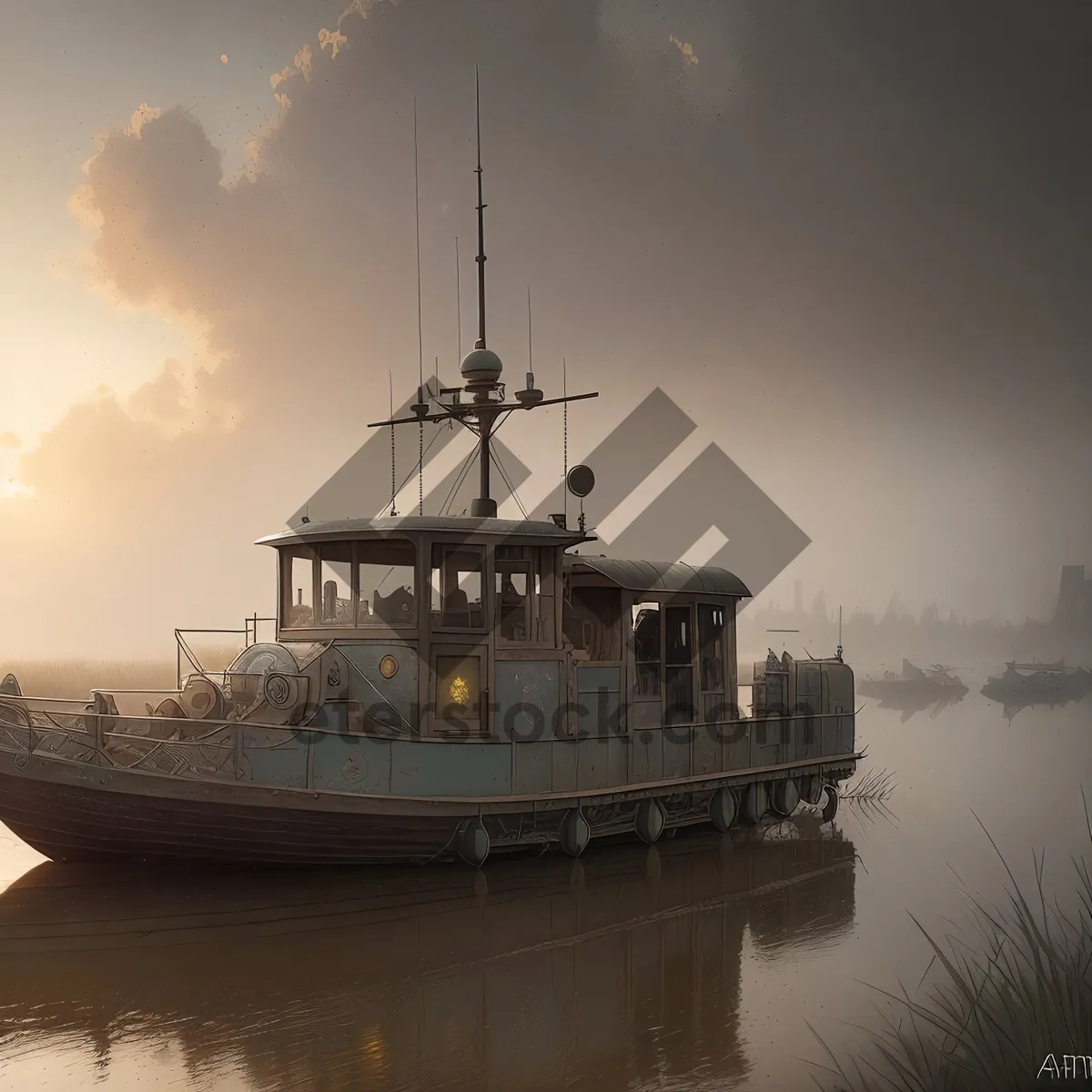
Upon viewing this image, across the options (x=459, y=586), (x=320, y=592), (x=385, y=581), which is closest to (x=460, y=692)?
(x=459, y=586)

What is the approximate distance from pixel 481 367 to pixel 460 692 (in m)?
5.38

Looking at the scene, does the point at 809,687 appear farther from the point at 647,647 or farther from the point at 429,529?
the point at 429,529

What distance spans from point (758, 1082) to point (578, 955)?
11.5 ft

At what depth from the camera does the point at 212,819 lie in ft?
42.8

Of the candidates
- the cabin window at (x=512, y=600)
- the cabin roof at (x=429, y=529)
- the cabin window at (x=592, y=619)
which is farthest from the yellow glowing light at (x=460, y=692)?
the cabin window at (x=592, y=619)

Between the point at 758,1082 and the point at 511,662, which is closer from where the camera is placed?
the point at 758,1082

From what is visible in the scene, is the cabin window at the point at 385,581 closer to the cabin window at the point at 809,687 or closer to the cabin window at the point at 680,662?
the cabin window at the point at 680,662

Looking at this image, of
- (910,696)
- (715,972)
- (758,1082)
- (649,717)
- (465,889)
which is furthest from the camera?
(910,696)

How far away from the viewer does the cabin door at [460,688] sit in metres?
14.9

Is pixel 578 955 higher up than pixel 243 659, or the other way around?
pixel 243 659

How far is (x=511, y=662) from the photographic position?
50.2ft

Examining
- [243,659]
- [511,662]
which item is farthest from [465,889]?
[243,659]

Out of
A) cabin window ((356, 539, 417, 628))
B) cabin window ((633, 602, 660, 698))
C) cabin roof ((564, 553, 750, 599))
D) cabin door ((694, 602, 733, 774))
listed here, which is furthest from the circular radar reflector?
cabin window ((356, 539, 417, 628))

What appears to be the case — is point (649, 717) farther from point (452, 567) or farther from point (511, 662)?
point (452, 567)
